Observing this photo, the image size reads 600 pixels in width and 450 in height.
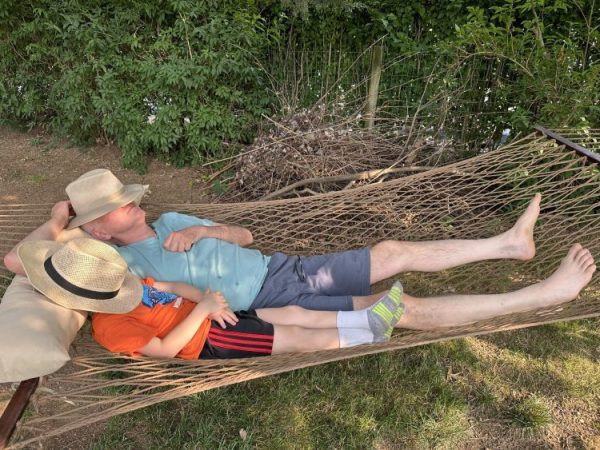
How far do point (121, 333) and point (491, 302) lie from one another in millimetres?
1377

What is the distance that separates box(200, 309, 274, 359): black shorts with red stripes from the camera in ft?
6.23

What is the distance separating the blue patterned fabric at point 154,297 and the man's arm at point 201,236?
234mm

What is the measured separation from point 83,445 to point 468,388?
1645 millimetres

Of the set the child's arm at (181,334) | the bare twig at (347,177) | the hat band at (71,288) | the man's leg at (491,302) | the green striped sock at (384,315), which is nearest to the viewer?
the hat band at (71,288)

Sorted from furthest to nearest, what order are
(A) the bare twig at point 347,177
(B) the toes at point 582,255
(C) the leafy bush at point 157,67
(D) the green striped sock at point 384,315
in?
1. (C) the leafy bush at point 157,67
2. (A) the bare twig at point 347,177
3. (B) the toes at point 582,255
4. (D) the green striped sock at point 384,315

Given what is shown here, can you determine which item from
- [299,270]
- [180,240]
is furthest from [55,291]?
[299,270]

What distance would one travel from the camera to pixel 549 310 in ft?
6.04

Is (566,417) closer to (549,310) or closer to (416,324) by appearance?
(549,310)

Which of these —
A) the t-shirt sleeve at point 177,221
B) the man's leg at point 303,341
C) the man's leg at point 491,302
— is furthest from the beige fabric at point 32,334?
the man's leg at point 491,302

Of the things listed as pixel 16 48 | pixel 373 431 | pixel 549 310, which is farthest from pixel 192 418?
pixel 16 48

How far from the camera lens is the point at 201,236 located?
2213 mm

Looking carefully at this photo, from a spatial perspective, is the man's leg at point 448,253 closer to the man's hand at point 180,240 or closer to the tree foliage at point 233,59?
the man's hand at point 180,240

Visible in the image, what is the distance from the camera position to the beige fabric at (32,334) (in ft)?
4.91

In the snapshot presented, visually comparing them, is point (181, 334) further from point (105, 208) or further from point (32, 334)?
point (105, 208)
